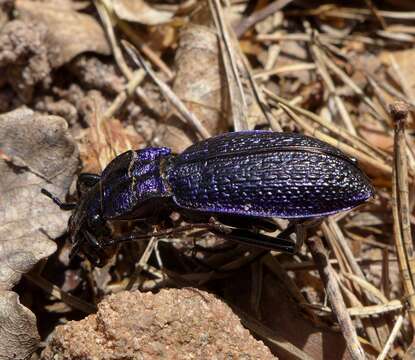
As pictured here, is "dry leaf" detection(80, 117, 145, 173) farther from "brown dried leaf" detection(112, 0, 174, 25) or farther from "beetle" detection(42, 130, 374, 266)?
"brown dried leaf" detection(112, 0, 174, 25)

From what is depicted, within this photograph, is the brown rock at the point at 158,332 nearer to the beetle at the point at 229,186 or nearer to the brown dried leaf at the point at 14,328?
the brown dried leaf at the point at 14,328

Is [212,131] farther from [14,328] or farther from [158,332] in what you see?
[14,328]

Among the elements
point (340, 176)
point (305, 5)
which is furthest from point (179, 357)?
point (305, 5)

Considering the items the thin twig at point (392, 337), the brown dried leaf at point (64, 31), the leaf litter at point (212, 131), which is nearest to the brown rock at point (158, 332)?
the leaf litter at point (212, 131)

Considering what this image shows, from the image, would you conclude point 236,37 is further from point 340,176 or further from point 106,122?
point 340,176

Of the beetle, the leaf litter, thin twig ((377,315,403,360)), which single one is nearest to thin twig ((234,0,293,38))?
the leaf litter
